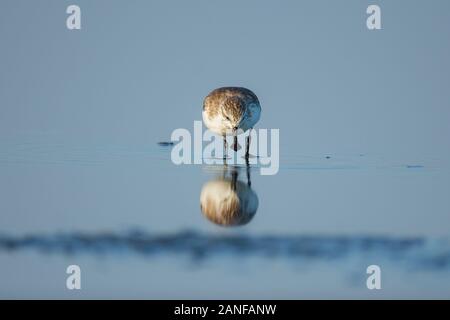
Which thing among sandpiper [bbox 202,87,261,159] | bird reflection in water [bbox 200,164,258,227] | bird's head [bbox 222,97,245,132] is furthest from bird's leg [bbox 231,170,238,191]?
bird's head [bbox 222,97,245,132]

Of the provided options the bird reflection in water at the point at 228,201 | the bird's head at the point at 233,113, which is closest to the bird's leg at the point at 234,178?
the bird reflection in water at the point at 228,201

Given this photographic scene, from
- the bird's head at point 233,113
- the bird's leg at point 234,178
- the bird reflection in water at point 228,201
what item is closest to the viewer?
the bird reflection in water at point 228,201

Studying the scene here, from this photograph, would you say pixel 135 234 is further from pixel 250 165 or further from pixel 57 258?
pixel 250 165

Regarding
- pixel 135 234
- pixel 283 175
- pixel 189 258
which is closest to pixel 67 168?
pixel 283 175

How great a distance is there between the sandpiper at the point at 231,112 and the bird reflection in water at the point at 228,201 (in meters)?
2.62

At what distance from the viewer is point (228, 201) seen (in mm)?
10562

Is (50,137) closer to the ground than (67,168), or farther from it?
farther from it

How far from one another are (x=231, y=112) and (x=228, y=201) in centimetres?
423

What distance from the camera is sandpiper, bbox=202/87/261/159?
14.7 meters

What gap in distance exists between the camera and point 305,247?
8961 mm

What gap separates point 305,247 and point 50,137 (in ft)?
23.8

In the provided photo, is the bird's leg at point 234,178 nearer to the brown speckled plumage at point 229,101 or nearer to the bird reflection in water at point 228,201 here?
the bird reflection in water at point 228,201

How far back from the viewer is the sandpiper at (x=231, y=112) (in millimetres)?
14680

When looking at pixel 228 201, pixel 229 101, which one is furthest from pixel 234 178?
pixel 229 101
